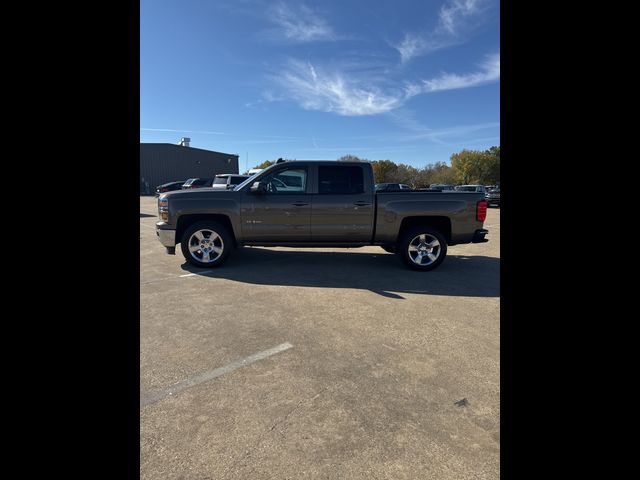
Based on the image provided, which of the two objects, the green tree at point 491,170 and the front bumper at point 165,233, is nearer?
the front bumper at point 165,233

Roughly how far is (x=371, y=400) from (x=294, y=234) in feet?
13.0

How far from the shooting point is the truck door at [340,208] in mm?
5867

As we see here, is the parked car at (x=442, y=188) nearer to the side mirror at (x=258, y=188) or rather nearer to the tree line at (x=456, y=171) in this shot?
the side mirror at (x=258, y=188)

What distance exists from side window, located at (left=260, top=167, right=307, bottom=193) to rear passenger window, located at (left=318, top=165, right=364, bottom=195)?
12.4 inches

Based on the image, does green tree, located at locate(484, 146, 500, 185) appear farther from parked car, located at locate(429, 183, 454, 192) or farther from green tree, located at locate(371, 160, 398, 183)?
parked car, located at locate(429, 183, 454, 192)

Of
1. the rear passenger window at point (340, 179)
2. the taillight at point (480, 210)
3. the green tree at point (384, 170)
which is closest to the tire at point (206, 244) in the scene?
the rear passenger window at point (340, 179)

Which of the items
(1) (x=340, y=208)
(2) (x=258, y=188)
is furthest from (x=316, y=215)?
(2) (x=258, y=188)

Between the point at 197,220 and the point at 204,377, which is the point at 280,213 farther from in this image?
the point at 204,377

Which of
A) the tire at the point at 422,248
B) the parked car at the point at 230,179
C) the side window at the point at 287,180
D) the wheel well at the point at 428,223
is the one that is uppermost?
the parked car at the point at 230,179

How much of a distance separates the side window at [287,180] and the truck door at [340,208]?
0.28 m

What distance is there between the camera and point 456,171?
67562mm

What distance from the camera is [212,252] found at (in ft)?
19.7

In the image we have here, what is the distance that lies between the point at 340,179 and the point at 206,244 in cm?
274

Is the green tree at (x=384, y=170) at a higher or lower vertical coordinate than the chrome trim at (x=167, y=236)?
higher
